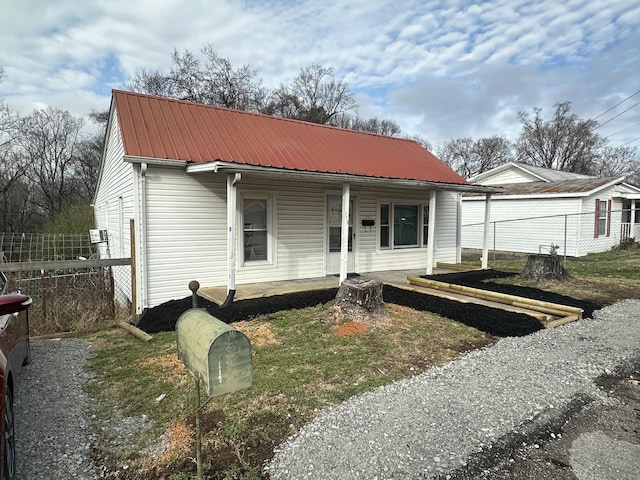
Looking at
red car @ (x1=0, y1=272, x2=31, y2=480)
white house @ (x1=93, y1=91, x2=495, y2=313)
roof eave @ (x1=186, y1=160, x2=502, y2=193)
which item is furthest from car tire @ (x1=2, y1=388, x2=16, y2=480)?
roof eave @ (x1=186, y1=160, x2=502, y2=193)

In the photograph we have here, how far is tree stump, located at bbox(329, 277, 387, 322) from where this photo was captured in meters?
5.92

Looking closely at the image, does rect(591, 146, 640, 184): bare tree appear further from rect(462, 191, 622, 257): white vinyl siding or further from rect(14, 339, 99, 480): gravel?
rect(14, 339, 99, 480): gravel

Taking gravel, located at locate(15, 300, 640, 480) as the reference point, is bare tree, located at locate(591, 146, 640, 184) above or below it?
above

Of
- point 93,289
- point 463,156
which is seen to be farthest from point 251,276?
point 463,156

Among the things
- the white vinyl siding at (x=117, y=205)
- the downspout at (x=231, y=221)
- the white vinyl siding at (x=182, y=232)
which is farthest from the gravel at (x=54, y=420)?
the white vinyl siding at (x=117, y=205)

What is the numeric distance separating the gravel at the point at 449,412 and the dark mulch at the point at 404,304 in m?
0.64

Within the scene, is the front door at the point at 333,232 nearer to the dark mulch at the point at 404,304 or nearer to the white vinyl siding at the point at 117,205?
the dark mulch at the point at 404,304

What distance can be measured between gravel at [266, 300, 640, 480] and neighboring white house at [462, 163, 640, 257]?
10.9m

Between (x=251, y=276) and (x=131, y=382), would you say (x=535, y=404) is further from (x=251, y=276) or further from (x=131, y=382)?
(x=251, y=276)

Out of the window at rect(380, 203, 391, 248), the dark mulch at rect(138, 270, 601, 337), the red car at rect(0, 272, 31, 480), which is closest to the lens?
the red car at rect(0, 272, 31, 480)

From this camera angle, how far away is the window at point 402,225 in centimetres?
1058

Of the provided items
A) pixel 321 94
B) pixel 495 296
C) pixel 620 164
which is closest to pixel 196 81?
pixel 321 94

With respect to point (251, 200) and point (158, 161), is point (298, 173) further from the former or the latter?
point (158, 161)

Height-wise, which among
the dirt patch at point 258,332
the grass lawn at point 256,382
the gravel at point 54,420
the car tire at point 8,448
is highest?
the car tire at point 8,448
